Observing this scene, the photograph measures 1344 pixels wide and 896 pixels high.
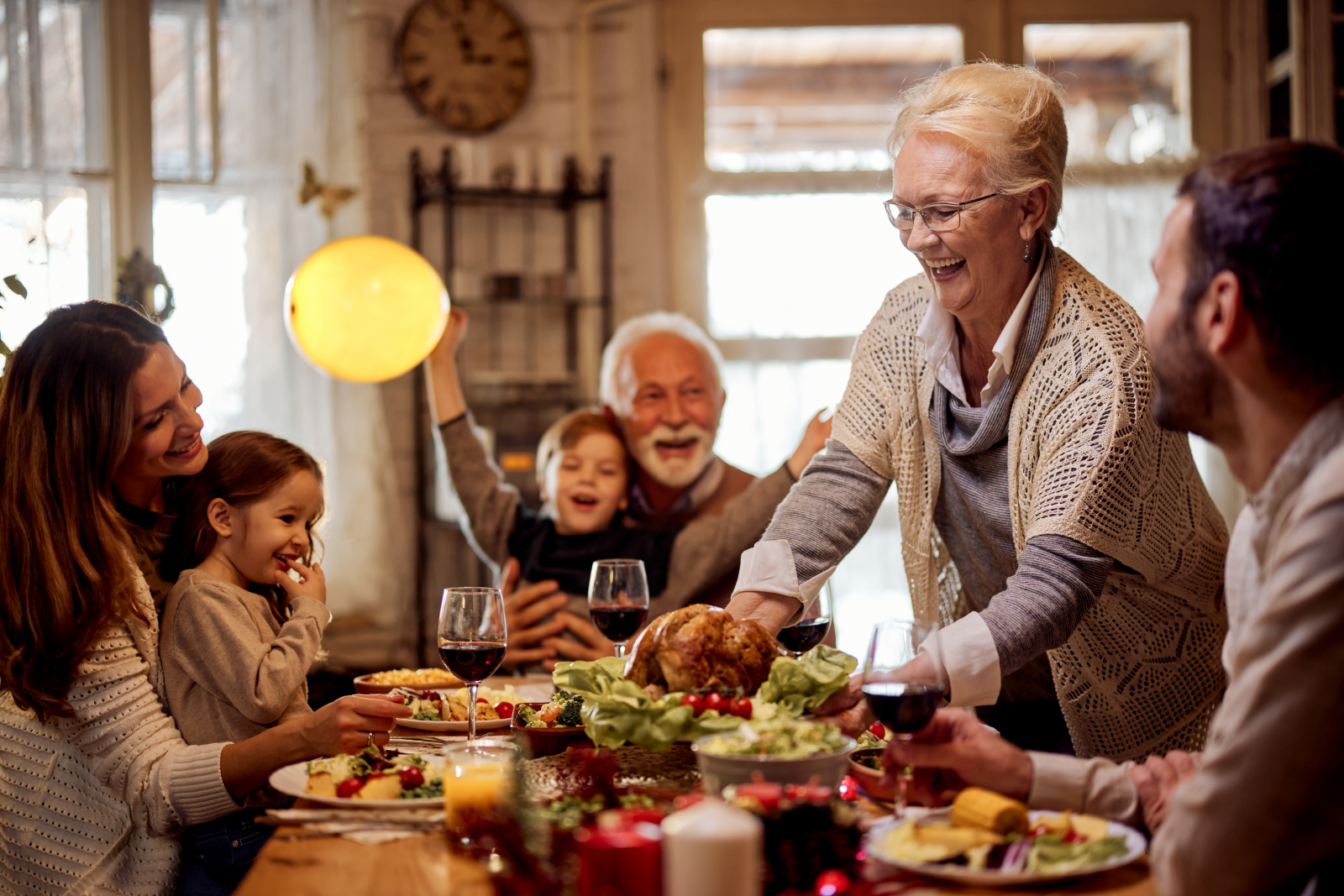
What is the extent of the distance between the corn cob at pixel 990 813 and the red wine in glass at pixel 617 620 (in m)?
0.74

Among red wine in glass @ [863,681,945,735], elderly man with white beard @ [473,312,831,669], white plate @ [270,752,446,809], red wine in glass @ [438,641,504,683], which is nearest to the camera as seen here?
red wine in glass @ [863,681,945,735]

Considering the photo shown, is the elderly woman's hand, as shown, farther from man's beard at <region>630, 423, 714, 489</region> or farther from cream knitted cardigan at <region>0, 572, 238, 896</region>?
cream knitted cardigan at <region>0, 572, 238, 896</region>

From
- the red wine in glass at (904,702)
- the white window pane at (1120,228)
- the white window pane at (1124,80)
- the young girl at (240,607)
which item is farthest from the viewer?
the white window pane at (1124,80)

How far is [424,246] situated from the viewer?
14.9 ft

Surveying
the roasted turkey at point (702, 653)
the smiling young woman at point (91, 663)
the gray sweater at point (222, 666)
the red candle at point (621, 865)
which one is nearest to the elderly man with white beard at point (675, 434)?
the gray sweater at point (222, 666)

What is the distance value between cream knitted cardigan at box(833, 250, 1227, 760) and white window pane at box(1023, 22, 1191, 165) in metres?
3.34

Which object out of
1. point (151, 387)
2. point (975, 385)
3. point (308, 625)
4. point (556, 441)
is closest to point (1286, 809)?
point (975, 385)

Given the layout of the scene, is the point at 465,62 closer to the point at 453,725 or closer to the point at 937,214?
the point at 937,214

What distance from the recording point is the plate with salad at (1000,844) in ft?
3.43

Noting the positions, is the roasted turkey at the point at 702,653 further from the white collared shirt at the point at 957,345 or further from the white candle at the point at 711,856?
the white collared shirt at the point at 957,345

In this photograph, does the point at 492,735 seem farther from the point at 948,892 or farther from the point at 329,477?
the point at 329,477

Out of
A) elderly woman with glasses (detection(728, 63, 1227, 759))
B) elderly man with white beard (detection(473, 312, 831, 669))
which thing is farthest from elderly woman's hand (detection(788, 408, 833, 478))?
elderly woman with glasses (detection(728, 63, 1227, 759))

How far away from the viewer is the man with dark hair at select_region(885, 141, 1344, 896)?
957mm

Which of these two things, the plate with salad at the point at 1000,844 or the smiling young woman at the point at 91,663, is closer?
the plate with salad at the point at 1000,844
